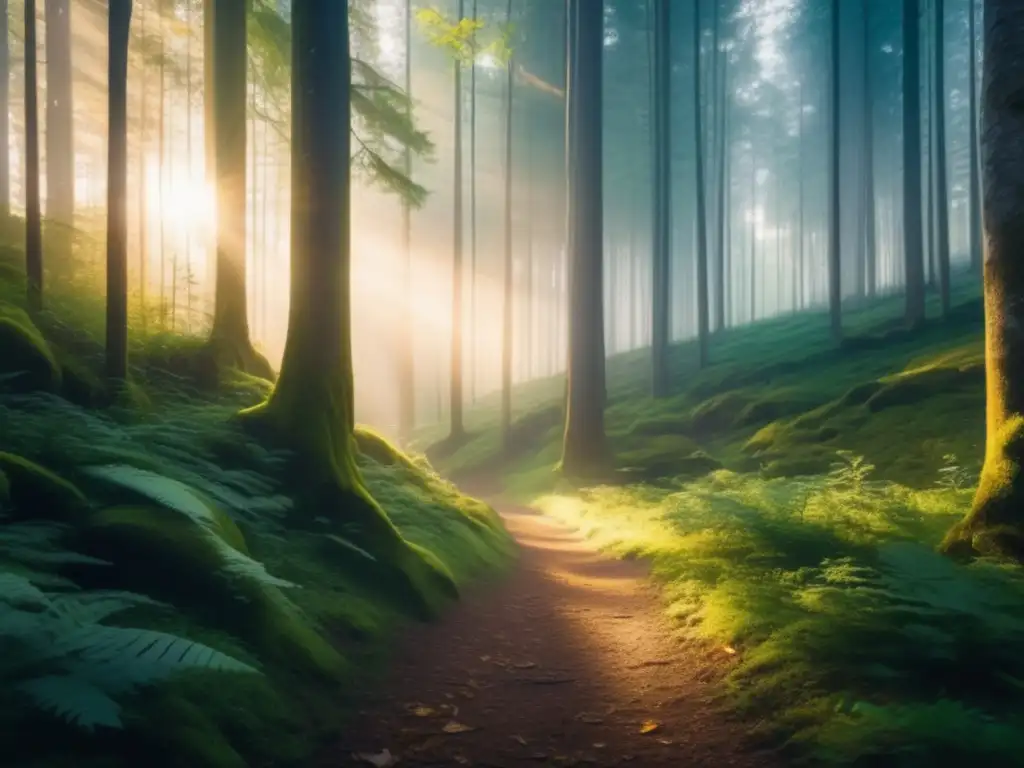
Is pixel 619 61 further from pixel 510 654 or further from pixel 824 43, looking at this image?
pixel 510 654

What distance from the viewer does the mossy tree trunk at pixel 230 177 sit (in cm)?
1035

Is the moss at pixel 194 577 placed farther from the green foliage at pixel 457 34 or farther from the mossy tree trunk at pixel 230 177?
the green foliage at pixel 457 34

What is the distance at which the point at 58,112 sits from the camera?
17781mm

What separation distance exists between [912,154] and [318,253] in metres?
22.1

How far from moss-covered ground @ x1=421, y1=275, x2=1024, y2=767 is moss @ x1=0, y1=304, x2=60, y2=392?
6616 millimetres

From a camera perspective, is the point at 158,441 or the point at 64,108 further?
the point at 64,108

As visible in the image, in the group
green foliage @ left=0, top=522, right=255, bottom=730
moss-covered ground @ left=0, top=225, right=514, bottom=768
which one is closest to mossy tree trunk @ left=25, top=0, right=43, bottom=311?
moss-covered ground @ left=0, top=225, right=514, bottom=768

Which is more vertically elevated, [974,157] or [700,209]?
[974,157]

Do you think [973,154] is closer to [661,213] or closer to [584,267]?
[661,213]

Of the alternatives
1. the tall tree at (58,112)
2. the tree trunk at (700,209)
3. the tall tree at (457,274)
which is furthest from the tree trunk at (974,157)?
the tall tree at (58,112)

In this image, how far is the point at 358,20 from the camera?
19.0 m

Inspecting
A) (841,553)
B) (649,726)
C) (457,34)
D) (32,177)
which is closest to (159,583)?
(649,726)

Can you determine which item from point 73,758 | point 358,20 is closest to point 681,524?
point 73,758

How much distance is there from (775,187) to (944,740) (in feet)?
189
